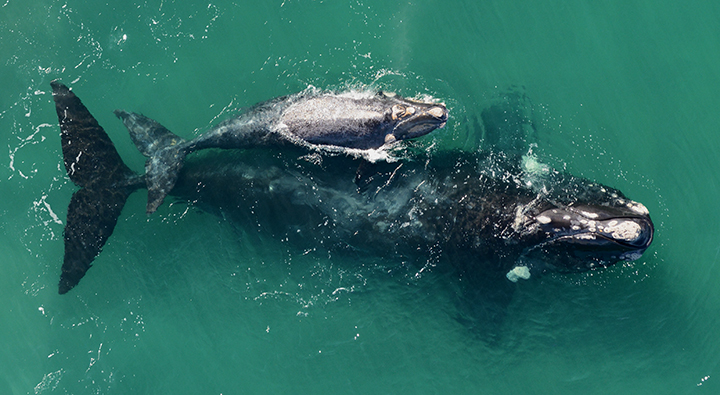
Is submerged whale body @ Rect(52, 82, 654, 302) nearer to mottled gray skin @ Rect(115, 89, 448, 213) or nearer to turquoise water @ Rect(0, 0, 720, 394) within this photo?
mottled gray skin @ Rect(115, 89, 448, 213)

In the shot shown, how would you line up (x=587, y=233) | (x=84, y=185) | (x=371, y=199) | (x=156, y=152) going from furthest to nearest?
1. (x=156, y=152)
2. (x=84, y=185)
3. (x=371, y=199)
4. (x=587, y=233)

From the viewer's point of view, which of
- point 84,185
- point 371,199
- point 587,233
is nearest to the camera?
point 587,233

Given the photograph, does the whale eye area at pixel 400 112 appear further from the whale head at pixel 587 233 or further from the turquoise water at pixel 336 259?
the whale head at pixel 587 233

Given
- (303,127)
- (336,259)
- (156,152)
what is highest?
(156,152)

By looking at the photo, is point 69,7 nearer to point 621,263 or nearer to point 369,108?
point 369,108

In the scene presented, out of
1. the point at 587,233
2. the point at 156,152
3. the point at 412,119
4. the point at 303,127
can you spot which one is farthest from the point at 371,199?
the point at 156,152

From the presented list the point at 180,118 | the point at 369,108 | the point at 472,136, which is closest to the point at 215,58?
the point at 180,118

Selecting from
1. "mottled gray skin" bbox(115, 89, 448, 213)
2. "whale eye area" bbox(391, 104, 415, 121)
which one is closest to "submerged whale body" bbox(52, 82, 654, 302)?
"mottled gray skin" bbox(115, 89, 448, 213)

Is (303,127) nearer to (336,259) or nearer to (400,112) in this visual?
(400,112)
